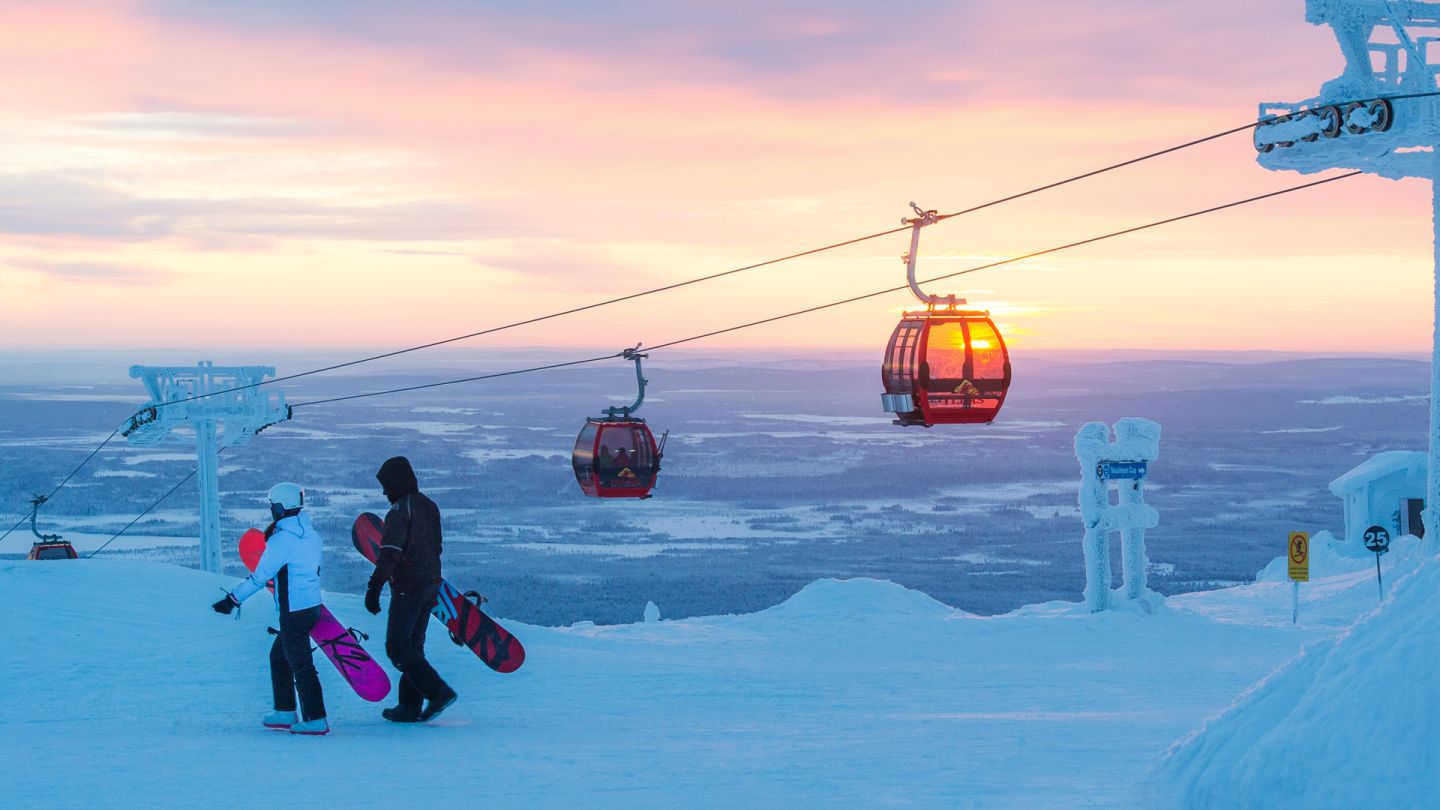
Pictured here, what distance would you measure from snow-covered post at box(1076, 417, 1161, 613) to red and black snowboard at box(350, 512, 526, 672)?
44.6ft

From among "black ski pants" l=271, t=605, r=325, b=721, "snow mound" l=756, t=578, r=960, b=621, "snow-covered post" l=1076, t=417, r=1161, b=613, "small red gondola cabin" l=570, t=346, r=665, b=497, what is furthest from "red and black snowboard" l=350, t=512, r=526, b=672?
"snow-covered post" l=1076, t=417, r=1161, b=613

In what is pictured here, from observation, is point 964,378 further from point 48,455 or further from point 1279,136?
point 48,455

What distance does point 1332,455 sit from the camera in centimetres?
11156

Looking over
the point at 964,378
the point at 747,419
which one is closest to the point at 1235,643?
the point at 964,378

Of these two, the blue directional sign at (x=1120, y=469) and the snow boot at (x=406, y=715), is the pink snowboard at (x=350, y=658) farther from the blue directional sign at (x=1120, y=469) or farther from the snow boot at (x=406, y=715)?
the blue directional sign at (x=1120, y=469)

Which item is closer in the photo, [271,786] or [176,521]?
[271,786]

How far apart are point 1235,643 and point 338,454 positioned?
9367 centimetres

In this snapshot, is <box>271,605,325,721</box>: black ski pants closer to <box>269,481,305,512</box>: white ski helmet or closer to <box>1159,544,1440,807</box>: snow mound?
<box>269,481,305,512</box>: white ski helmet

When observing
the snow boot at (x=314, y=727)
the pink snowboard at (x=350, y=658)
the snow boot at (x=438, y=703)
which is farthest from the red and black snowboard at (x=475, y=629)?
the snow boot at (x=314, y=727)

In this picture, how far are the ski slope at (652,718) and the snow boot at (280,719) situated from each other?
158mm

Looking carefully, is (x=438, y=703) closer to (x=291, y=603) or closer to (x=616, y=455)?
(x=291, y=603)

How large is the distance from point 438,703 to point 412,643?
0.45 meters

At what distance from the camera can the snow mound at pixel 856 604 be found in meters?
20.5

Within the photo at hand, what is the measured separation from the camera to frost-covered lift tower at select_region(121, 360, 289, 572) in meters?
24.0
